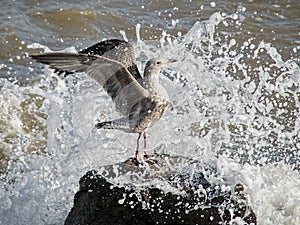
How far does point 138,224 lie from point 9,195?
173 cm

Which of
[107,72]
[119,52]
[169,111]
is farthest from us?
[169,111]

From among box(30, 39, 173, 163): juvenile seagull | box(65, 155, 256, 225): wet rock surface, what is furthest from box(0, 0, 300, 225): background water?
box(30, 39, 173, 163): juvenile seagull

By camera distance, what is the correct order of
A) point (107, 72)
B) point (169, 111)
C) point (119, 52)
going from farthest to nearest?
1. point (169, 111)
2. point (119, 52)
3. point (107, 72)

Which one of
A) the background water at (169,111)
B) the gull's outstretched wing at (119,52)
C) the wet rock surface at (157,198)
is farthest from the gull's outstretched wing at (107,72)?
the background water at (169,111)

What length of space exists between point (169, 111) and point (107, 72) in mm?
1309

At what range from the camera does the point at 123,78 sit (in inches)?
183

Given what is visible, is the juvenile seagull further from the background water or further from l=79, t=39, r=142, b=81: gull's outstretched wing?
the background water

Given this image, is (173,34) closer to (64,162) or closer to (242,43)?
(242,43)

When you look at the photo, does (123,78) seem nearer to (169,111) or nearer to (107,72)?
(107,72)

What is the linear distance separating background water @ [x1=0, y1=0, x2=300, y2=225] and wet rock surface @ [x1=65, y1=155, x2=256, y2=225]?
204 millimetres

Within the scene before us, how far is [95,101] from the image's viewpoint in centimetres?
595

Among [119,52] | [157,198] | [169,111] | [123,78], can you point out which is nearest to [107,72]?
[123,78]

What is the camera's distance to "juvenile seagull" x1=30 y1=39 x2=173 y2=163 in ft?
14.7

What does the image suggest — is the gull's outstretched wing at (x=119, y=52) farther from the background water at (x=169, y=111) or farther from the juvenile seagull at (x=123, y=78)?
the background water at (x=169, y=111)
